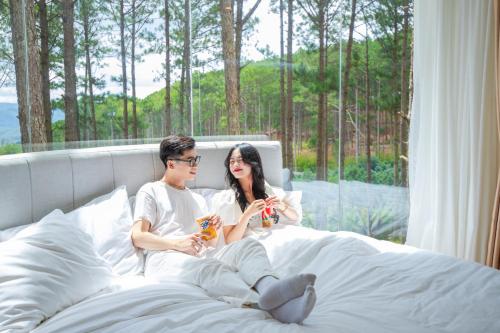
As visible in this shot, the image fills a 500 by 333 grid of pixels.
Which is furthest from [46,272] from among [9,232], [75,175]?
[75,175]

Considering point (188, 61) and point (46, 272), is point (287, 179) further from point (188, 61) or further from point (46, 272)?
point (46, 272)

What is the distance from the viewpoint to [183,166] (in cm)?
A: 272

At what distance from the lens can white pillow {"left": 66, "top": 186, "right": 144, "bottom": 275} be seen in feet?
7.75

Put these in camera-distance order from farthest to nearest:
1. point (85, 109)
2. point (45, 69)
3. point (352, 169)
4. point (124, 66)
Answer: point (352, 169) → point (124, 66) → point (85, 109) → point (45, 69)

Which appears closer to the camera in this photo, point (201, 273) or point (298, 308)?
point (298, 308)

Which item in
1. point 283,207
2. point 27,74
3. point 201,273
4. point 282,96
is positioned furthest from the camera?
point 282,96

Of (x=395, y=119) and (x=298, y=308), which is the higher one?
(x=395, y=119)

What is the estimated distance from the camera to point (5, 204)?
7.32ft

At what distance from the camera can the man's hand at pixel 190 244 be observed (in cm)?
236

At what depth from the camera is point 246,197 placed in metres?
3.02

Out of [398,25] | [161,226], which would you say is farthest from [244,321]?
[398,25]

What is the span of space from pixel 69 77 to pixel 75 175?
4.49ft

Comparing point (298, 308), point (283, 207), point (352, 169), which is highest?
point (352, 169)

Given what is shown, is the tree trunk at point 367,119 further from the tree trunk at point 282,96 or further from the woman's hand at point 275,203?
the woman's hand at point 275,203
